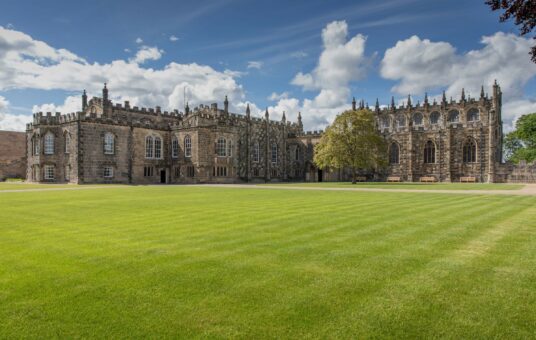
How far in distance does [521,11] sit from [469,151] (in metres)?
49.9

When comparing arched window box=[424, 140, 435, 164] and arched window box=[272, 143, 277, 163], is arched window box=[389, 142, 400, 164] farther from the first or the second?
arched window box=[272, 143, 277, 163]

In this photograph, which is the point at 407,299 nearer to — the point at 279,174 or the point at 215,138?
the point at 215,138

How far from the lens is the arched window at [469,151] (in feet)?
161

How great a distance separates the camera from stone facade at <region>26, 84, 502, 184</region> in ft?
146

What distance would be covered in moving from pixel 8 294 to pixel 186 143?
4537 centimetres

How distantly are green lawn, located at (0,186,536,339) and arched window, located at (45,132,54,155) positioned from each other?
135 feet

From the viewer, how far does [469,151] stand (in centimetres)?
4953

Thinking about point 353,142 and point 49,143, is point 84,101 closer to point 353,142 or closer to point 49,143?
point 49,143

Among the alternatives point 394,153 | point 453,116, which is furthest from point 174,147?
point 453,116

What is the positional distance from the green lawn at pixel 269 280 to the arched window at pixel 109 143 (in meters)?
37.5

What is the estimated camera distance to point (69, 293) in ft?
16.3

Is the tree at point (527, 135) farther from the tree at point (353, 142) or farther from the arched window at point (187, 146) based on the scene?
the arched window at point (187, 146)

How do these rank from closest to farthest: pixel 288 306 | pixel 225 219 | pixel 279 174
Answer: pixel 288 306
pixel 225 219
pixel 279 174

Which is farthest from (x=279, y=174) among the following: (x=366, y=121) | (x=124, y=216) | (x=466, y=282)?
(x=466, y=282)
